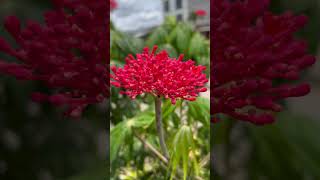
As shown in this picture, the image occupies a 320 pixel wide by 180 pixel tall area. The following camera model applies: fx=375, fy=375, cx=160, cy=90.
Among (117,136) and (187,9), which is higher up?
(187,9)

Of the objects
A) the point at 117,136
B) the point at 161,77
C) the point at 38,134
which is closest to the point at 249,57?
the point at 161,77

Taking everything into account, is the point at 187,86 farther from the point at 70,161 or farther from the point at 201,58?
the point at 70,161

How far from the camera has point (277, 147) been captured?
1.57 feet

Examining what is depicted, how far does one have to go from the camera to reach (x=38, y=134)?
21.3 inches

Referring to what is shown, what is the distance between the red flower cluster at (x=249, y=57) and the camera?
15.9 inches

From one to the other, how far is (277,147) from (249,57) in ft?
0.47

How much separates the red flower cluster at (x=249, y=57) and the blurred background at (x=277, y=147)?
56mm

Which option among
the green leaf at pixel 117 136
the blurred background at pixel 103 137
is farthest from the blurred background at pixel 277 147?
the green leaf at pixel 117 136

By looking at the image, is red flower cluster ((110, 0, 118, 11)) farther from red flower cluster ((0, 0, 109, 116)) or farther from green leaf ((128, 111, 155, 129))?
green leaf ((128, 111, 155, 129))

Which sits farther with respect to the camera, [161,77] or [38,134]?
[38,134]

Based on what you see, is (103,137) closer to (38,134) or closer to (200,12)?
(38,134)

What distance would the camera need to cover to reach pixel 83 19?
421 millimetres

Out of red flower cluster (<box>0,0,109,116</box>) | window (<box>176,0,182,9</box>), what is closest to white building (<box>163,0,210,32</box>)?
window (<box>176,0,182,9</box>)

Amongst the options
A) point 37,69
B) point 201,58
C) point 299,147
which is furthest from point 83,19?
point 299,147
